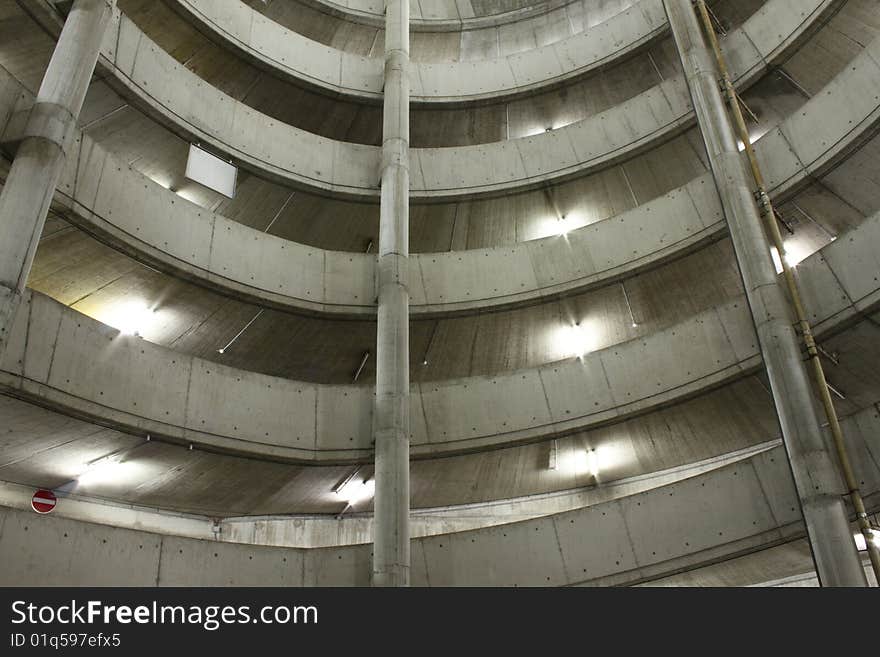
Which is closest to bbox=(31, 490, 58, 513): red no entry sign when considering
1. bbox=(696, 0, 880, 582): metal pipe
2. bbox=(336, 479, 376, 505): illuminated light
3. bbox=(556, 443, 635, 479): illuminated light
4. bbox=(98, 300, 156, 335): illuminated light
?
bbox=(98, 300, 156, 335): illuminated light

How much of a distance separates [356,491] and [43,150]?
948 centimetres

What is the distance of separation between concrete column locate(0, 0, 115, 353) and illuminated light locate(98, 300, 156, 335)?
4266 millimetres

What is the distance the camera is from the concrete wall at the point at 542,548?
11570 millimetres

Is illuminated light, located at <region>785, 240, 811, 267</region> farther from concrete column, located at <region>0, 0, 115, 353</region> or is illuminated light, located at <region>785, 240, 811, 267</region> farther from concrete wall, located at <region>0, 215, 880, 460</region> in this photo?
concrete column, located at <region>0, 0, 115, 353</region>

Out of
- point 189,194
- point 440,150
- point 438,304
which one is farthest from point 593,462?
point 189,194

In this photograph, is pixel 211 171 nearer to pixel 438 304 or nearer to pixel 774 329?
pixel 438 304

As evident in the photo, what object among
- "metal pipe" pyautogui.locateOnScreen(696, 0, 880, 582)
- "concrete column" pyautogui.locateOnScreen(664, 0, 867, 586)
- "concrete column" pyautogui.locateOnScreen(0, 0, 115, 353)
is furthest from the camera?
"metal pipe" pyautogui.locateOnScreen(696, 0, 880, 582)

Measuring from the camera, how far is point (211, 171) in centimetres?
1677

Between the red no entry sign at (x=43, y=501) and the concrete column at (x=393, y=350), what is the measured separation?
687cm

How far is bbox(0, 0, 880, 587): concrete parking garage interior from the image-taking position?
1224 cm
